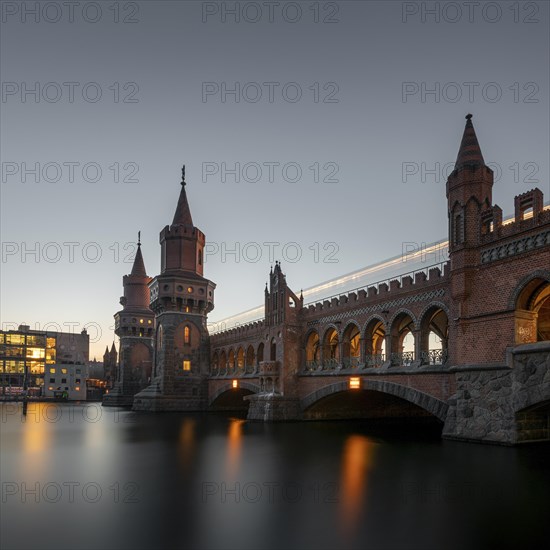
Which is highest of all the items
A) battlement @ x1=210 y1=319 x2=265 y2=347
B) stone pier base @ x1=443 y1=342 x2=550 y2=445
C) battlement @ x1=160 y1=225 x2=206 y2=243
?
battlement @ x1=160 y1=225 x2=206 y2=243

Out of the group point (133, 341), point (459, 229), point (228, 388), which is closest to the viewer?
point (459, 229)

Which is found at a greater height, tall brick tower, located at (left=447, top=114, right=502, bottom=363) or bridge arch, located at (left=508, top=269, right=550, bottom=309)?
tall brick tower, located at (left=447, top=114, right=502, bottom=363)

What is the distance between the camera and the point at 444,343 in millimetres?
37875

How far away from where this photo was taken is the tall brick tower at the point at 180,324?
57.1m

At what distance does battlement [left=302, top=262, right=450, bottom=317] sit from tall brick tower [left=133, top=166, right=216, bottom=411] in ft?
75.9

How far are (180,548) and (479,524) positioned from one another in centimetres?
608

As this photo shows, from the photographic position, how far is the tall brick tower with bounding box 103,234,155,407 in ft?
237

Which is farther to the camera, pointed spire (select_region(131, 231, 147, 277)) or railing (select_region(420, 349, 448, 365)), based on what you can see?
pointed spire (select_region(131, 231, 147, 277))

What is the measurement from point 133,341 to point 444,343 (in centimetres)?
4931

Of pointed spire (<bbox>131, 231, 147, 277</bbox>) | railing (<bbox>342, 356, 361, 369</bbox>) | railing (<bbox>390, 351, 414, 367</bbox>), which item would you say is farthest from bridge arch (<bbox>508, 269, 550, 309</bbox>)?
pointed spire (<bbox>131, 231, 147, 277</bbox>)

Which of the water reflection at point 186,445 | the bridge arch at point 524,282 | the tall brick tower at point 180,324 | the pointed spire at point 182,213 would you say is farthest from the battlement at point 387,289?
the pointed spire at point 182,213

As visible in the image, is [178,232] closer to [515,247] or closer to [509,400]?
[515,247]

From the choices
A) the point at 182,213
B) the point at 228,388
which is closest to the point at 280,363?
the point at 228,388

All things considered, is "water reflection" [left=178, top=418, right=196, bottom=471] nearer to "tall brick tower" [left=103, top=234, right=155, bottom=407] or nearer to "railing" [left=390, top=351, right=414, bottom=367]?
"railing" [left=390, top=351, right=414, bottom=367]
